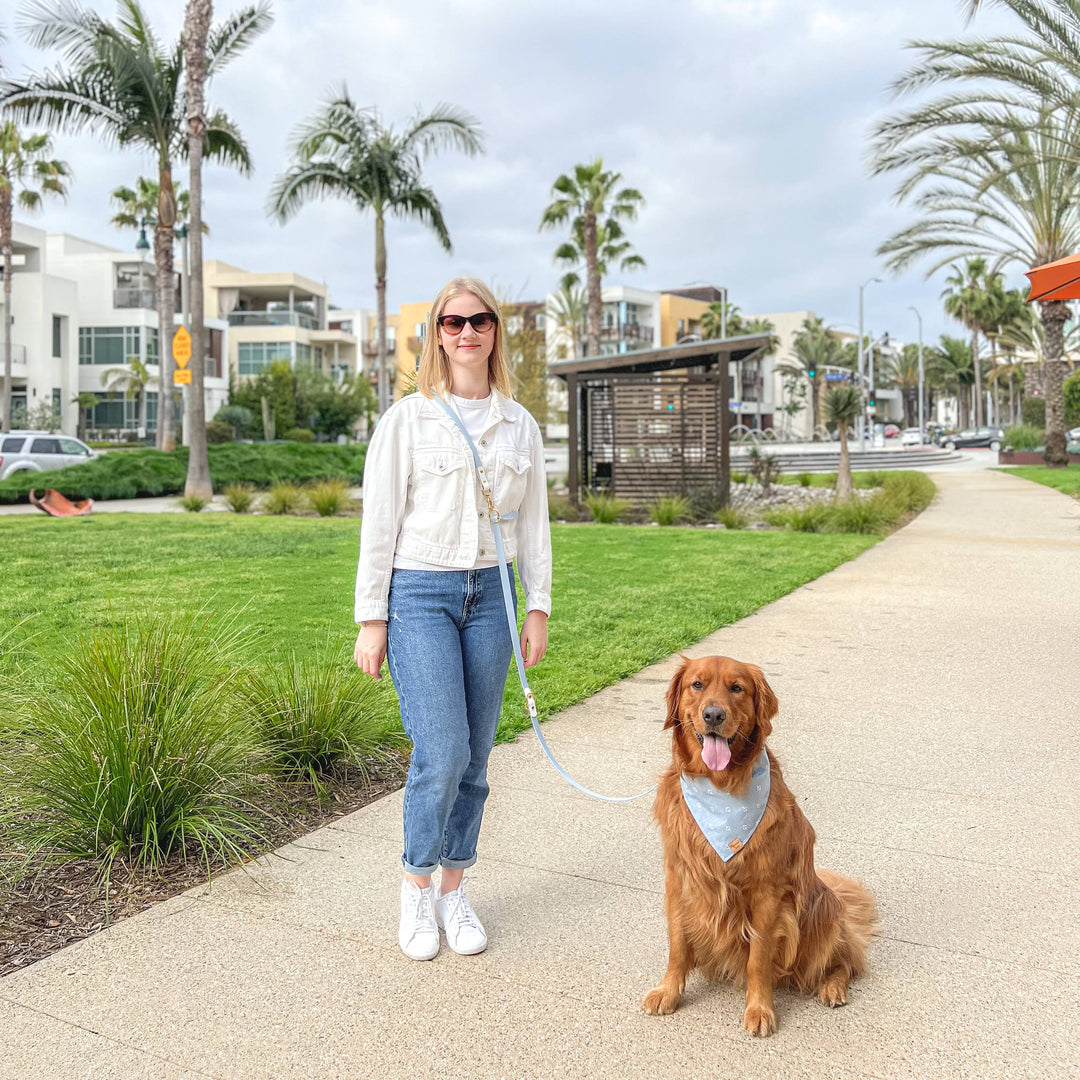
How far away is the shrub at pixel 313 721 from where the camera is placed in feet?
15.3

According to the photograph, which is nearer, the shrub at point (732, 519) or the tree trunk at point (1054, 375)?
the shrub at point (732, 519)

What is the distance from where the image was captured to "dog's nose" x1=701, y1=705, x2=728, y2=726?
2.63m

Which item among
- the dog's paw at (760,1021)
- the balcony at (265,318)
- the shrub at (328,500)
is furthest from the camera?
the balcony at (265,318)

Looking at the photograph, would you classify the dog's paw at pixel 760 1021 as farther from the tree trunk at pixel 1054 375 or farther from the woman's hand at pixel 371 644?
the tree trunk at pixel 1054 375

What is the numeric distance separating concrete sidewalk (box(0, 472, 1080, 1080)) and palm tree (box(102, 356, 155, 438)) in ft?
168

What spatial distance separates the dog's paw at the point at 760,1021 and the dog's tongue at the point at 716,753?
659 millimetres

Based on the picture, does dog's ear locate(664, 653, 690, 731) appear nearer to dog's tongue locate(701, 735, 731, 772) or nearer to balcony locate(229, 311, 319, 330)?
dog's tongue locate(701, 735, 731, 772)

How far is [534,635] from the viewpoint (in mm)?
3318

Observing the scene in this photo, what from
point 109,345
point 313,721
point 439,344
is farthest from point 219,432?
point 439,344

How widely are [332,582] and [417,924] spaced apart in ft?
24.9

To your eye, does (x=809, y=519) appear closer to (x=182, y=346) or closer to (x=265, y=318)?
(x=182, y=346)

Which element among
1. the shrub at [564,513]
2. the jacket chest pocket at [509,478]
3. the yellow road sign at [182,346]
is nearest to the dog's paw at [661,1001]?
the jacket chest pocket at [509,478]

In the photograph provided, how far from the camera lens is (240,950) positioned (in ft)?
10.5

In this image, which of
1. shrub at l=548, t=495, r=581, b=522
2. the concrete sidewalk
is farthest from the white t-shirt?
shrub at l=548, t=495, r=581, b=522
